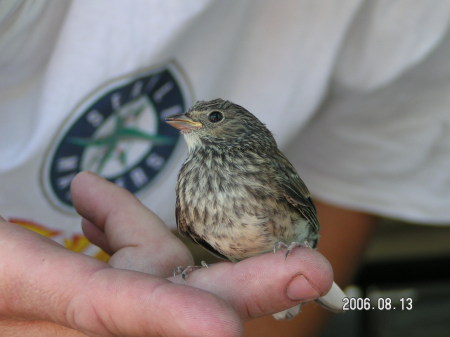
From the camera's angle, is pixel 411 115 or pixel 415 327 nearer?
pixel 411 115

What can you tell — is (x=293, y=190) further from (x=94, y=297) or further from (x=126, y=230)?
(x=94, y=297)

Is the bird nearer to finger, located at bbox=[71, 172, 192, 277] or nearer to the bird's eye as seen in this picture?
the bird's eye

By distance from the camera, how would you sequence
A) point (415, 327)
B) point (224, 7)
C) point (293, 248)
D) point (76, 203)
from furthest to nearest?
point (415, 327) < point (224, 7) < point (76, 203) < point (293, 248)

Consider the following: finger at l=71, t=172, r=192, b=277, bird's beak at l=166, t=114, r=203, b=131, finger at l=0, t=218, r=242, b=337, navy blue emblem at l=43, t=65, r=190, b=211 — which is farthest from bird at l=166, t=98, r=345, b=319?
finger at l=0, t=218, r=242, b=337

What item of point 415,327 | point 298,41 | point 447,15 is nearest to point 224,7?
point 298,41

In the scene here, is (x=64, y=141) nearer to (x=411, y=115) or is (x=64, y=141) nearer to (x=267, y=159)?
(x=267, y=159)

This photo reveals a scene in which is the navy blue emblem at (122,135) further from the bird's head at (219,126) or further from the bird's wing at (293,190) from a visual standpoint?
the bird's wing at (293,190)

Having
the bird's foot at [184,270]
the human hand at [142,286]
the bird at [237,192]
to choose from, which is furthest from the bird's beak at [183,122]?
the bird's foot at [184,270]
